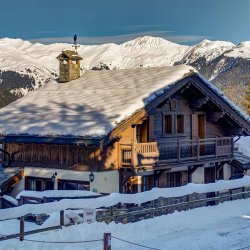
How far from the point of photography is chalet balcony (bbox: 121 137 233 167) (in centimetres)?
2307

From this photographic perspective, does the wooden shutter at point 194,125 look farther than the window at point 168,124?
Yes

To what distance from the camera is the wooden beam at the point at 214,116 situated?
28.3 metres

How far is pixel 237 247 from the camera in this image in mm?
16297

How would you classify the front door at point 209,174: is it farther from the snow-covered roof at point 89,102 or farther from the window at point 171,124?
the snow-covered roof at point 89,102

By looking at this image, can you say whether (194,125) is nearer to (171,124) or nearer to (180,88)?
(171,124)

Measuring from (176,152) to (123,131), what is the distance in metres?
3.28

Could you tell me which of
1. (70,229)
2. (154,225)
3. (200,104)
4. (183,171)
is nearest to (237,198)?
(183,171)

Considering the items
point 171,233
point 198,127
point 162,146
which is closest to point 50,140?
point 162,146

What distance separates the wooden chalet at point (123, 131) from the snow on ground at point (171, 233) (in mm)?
3935

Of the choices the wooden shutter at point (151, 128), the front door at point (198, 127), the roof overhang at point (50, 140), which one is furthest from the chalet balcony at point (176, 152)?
the roof overhang at point (50, 140)

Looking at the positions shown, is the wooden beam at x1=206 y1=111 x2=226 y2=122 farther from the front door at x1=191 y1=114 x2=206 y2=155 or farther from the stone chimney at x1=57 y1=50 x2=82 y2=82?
the stone chimney at x1=57 y1=50 x2=82 y2=82

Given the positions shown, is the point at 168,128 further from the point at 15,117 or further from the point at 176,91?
the point at 15,117

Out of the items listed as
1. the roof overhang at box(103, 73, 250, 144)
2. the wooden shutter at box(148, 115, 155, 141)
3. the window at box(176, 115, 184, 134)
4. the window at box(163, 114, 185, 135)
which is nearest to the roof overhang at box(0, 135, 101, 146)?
the roof overhang at box(103, 73, 250, 144)

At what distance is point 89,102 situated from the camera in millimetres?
25766
